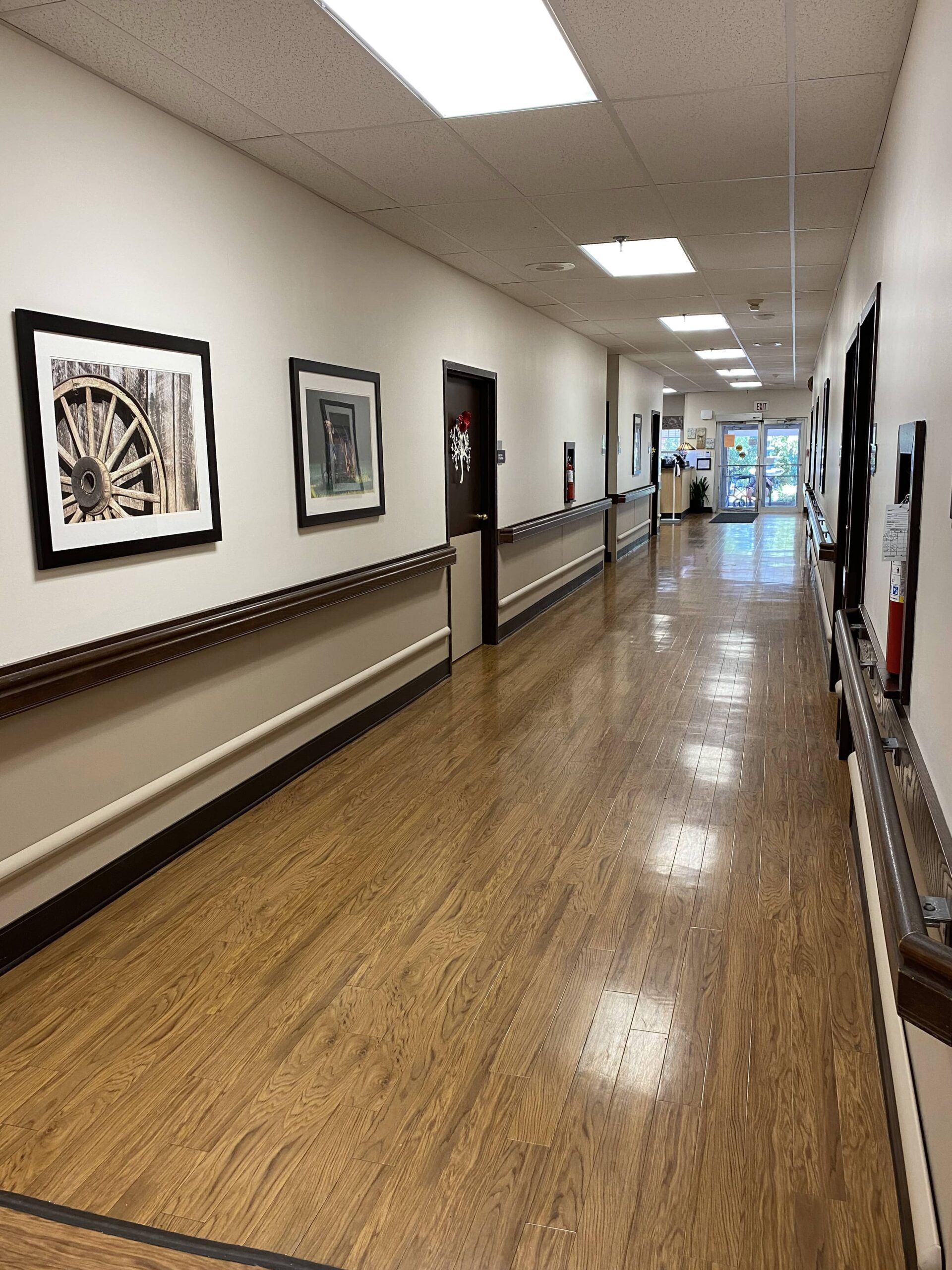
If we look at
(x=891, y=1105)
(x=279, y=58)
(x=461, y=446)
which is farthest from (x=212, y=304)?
(x=891, y=1105)

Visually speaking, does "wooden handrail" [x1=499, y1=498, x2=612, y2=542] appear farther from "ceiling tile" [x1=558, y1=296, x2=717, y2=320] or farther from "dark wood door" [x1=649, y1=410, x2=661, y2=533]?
"dark wood door" [x1=649, y1=410, x2=661, y2=533]

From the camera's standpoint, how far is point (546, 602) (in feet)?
30.0

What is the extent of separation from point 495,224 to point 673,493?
1513 cm

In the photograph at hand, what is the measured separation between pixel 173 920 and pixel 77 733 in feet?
2.33

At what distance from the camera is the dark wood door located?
15.3 m

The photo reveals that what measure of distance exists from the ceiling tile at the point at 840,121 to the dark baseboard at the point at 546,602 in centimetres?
437

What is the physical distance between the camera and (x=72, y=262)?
2990mm

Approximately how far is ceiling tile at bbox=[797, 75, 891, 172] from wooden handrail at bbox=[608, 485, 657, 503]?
8098 millimetres

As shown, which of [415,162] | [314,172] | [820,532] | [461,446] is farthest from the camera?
[820,532]

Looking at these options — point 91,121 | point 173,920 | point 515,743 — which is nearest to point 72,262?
point 91,121

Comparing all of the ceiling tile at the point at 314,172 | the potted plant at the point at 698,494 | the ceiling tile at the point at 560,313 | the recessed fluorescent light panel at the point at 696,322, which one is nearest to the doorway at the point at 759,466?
the potted plant at the point at 698,494

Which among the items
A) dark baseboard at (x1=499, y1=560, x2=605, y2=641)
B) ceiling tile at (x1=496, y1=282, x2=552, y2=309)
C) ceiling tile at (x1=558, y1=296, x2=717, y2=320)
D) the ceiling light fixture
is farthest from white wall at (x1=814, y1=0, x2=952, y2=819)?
dark baseboard at (x1=499, y1=560, x2=605, y2=641)

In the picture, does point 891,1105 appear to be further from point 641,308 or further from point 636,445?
point 636,445

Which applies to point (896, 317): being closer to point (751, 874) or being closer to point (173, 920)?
point (751, 874)
